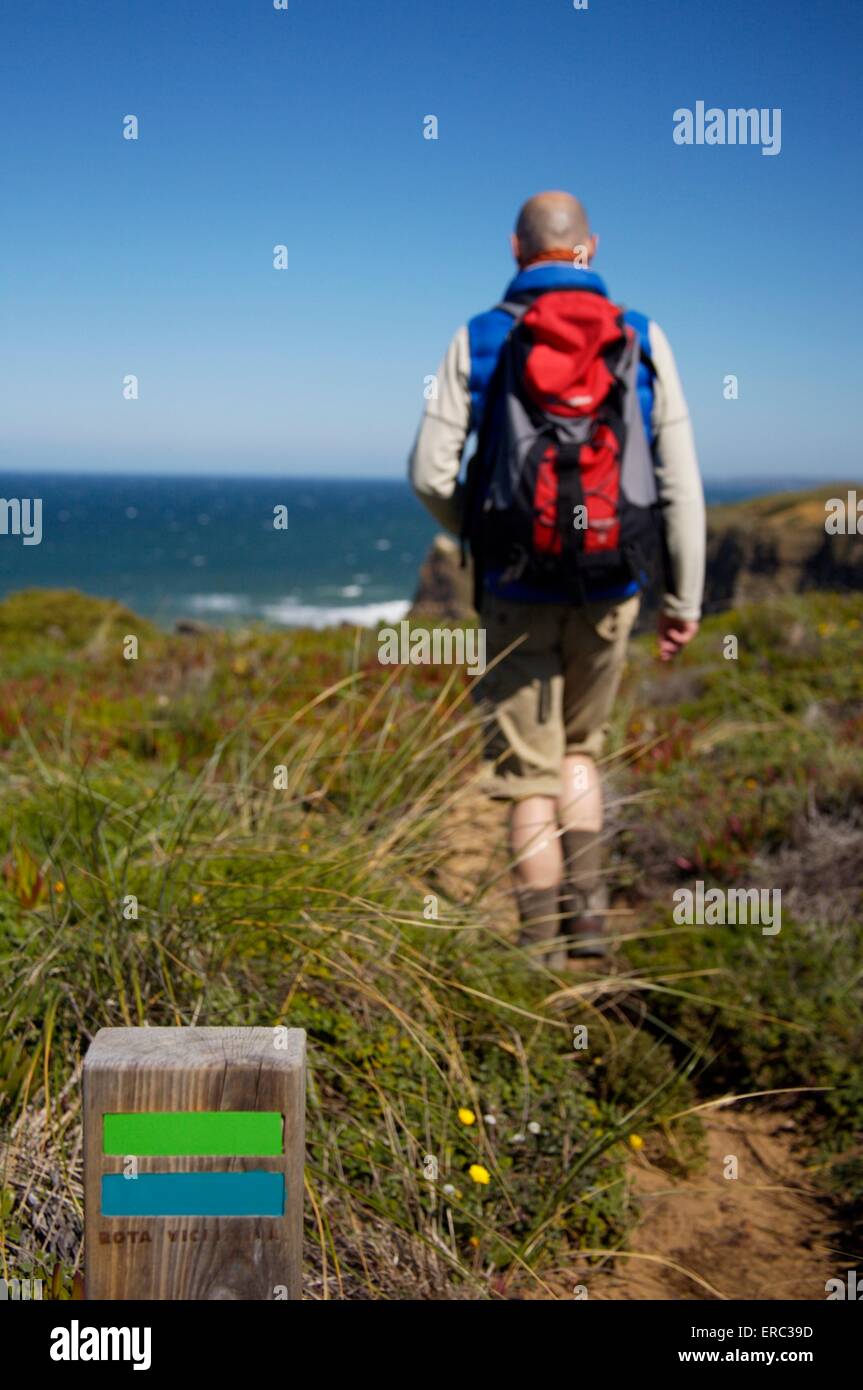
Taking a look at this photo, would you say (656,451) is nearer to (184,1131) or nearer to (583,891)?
(583,891)

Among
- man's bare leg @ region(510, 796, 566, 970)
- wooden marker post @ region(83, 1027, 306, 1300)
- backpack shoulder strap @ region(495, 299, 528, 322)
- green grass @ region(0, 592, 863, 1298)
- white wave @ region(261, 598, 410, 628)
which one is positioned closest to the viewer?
wooden marker post @ region(83, 1027, 306, 1300)

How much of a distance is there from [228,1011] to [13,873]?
121 centimetres

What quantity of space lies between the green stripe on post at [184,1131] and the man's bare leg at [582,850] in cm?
259

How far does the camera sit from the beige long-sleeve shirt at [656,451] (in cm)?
386

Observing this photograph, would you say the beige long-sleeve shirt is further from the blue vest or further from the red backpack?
the red backpack

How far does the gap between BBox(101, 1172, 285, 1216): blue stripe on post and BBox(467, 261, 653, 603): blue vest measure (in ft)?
8.44

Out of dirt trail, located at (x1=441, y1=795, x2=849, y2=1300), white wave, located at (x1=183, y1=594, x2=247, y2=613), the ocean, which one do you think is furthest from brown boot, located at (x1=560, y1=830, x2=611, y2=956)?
white wave, located at (x1=183, y1=594, x2=247, y2=613)

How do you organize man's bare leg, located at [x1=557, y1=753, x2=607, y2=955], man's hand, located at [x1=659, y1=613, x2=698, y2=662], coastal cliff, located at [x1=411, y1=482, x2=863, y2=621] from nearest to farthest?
man's bare leg, located at [x1=557, y1=753, x2=607, y2=955] → man's hand, located at [x1=659, y1=613, x2=698, y2=662] → coastal cliff, located at [x1=411, y1=482, x2=863, y2=621]

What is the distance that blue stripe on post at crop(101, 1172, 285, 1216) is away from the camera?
1.56 metres

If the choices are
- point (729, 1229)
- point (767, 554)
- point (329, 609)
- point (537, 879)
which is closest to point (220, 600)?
point (329, 609)

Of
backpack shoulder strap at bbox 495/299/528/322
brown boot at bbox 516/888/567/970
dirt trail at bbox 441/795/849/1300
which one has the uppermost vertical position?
backpack shoulder strap at bbox 495/299/528/322

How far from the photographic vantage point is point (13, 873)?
368 cm
